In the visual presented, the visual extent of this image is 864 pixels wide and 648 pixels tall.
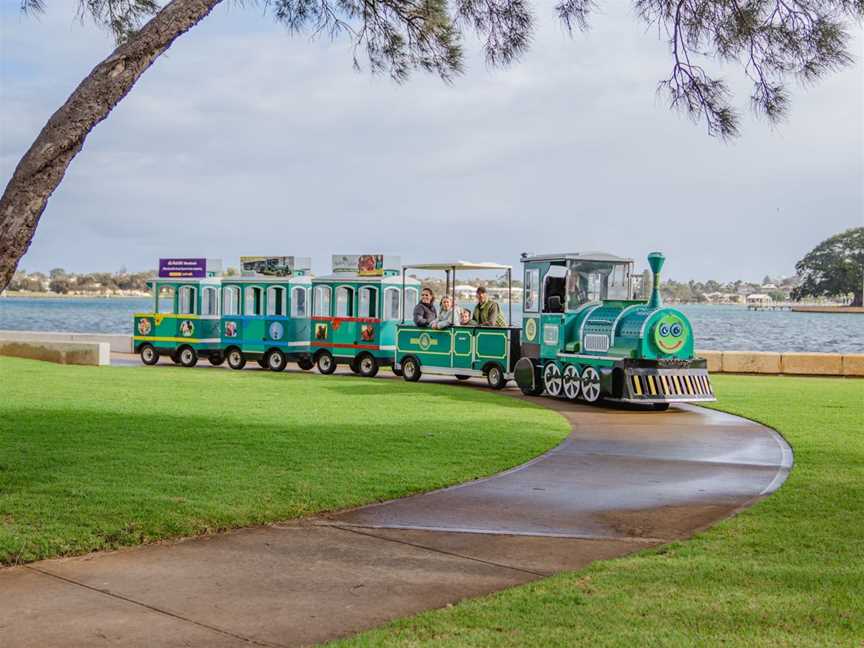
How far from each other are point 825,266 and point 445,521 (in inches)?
4167

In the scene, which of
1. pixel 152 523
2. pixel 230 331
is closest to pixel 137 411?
pixel 152 523

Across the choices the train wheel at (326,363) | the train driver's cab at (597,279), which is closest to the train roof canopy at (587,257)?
the train driver's cab at (597,279)

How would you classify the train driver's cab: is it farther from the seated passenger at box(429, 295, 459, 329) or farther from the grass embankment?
the seated passenger at box(429, 295, 459, 329)

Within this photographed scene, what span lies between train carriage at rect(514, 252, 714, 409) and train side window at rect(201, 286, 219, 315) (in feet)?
36.8

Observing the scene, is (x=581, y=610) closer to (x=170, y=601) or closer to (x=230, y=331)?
(x=170, y=601)

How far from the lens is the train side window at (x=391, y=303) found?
25156 millimetres

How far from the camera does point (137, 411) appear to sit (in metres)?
14.7

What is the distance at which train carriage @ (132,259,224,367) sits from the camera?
27.8 meters

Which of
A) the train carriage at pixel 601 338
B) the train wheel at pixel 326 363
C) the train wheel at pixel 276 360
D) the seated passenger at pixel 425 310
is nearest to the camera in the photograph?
the train carriage at pixel 601 338

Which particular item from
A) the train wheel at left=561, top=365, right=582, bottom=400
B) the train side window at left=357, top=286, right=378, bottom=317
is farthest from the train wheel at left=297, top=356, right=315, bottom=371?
the train wheel at left=561, top=365, right=582, bottom=400

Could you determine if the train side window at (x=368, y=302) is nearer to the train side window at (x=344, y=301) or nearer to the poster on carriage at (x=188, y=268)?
the train side window at (x=344, y=301)

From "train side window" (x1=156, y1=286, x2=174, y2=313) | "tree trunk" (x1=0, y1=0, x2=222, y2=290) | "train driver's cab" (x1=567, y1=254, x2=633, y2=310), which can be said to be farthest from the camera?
"train side window" (x1=156, y1=286, x2=174, y2=313)

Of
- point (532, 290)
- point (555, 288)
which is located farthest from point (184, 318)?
point (555, 288)

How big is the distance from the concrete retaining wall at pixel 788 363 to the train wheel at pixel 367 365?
7.93 meters
